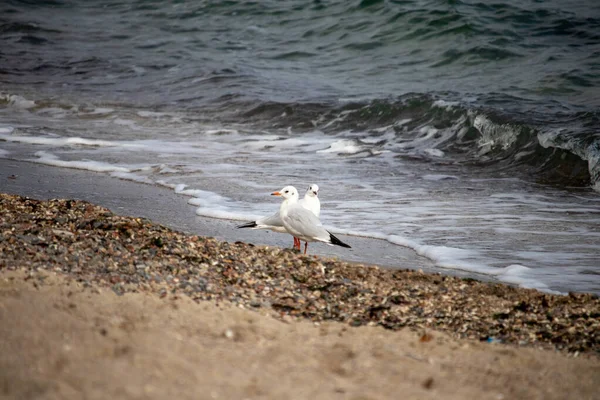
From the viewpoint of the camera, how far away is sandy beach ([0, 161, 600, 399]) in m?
3.05

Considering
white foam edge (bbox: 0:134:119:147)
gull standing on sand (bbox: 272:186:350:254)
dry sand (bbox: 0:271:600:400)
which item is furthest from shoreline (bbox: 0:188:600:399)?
white foam edge (bbox: 0:134:119:147)

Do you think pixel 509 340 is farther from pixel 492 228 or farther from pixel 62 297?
pixel 492 228

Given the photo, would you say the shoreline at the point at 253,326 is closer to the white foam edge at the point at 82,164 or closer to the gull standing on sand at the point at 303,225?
the gull standing on sand at the point at 303,225

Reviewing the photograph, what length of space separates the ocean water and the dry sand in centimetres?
198

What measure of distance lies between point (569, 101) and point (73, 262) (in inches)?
385

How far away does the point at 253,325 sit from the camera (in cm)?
377

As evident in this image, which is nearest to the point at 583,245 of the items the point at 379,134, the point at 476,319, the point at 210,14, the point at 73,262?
the point at 476,319

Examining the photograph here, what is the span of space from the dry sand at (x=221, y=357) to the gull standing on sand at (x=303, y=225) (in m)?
1.92

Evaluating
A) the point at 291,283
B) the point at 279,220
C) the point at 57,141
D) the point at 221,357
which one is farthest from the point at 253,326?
the point at 57,141

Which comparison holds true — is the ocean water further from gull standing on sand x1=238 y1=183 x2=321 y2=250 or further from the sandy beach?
the sandy beach

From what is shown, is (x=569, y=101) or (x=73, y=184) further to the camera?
(x=569, y=101)

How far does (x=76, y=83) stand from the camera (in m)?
17.1

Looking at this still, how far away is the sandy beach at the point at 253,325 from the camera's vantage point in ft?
10.0

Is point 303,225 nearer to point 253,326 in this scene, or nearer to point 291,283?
point 291,283
